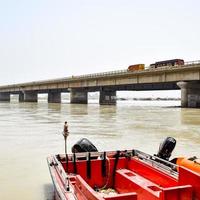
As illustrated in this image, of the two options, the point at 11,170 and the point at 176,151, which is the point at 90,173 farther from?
the point at 176,151

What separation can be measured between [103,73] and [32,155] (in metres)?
55.6

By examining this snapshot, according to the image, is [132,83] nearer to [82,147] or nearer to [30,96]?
[82,147]

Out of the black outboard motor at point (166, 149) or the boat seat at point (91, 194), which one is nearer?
the boat seat at point (91, 194)

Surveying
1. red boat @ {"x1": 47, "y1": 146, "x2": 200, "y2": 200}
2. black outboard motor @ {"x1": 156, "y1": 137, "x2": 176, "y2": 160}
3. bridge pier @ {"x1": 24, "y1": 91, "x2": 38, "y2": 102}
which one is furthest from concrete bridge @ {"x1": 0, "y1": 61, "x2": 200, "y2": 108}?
red boat @ {"x1": 47, "y1": 146, "x2": 200, "y2": 200}

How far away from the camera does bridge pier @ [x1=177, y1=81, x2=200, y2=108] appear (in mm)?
50625

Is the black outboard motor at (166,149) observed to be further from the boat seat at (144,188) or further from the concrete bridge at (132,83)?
the concrete bridge at (132,83)

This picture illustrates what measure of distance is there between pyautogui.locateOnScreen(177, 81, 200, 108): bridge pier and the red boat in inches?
1737

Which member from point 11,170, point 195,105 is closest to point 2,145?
point 11,170

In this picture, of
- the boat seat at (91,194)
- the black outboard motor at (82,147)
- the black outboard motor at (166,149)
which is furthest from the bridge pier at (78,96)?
the boat seat at (91,194)

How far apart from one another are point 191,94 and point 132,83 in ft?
40.9

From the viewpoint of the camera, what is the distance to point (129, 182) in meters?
7.06

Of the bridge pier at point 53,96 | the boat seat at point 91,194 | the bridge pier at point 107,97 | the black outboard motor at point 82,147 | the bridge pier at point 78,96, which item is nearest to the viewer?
the boat seat at point 91,194

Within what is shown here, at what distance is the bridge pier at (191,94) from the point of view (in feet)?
166

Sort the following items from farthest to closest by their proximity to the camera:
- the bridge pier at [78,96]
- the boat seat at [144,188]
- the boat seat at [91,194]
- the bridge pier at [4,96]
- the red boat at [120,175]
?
the bridge pier at [4,96], the bridge pier at [78,96], the red boat at [120,175], the boat seat at [144,188], the boat seat at [91,194]
